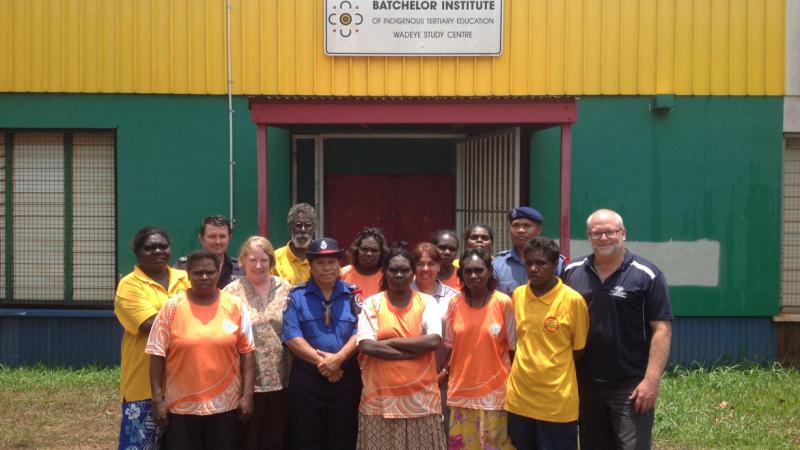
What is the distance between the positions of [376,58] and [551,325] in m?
4.79

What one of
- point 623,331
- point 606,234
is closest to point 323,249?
point 606,234

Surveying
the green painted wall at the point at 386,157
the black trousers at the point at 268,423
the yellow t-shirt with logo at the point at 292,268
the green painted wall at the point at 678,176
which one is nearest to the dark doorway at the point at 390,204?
the green painted wall at the point at 386,157

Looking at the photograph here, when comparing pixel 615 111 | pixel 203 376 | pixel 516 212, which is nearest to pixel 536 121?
pixel 615 111

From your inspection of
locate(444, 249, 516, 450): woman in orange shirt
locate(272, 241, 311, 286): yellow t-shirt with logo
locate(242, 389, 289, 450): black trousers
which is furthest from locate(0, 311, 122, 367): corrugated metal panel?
locate(444, 249, 516, 450): woman in orange shirt

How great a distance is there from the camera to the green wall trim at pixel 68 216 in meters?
8.47

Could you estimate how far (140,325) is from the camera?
4453 mm

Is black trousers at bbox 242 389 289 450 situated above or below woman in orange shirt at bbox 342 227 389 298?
below

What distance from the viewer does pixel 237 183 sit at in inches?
327

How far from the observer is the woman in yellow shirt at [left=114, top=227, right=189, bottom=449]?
176 inches

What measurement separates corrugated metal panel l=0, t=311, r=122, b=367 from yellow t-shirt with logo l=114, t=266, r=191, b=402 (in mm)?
4081

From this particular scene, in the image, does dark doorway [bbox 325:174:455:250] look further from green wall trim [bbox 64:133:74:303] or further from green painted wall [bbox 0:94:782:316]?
green wall trim [bbox 64:133:74:303]

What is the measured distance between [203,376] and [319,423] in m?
0.71

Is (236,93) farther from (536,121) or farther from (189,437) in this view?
(189,437)

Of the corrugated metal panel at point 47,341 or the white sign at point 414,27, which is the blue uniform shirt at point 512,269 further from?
the corrugated metal panel at point 47,341
